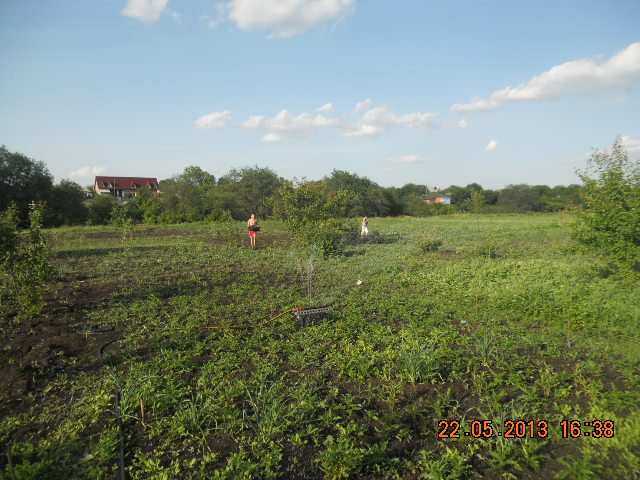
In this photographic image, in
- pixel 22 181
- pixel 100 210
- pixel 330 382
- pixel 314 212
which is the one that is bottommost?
pixel 330 382

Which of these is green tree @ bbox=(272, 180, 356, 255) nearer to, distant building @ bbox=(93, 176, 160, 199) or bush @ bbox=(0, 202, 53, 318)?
bush @ bbox=(0, 202, 53, 318)

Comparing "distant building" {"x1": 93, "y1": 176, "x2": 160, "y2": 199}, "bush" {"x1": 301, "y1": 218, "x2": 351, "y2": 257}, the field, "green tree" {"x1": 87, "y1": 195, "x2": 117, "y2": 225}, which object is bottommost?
the field

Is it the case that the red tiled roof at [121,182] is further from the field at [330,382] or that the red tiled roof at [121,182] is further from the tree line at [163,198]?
A: the field at [330,382]

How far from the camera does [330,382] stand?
4.45 metres

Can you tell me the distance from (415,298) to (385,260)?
4.26 metres

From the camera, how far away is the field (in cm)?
319

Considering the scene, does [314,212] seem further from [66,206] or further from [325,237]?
[66,206]

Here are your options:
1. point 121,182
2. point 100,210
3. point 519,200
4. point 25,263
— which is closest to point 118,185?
point 121,182

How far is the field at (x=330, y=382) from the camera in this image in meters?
3.19

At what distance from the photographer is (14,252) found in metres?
6.67

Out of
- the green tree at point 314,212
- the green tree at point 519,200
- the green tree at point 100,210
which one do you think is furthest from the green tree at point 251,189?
the green tree at point 519,200

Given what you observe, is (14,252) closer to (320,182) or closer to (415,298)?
(415,298)

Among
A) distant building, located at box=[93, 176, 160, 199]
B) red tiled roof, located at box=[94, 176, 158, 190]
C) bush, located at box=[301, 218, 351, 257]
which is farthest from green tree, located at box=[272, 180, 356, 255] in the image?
Result: red tiled roof, located at box=[94, 176, 158, 190]

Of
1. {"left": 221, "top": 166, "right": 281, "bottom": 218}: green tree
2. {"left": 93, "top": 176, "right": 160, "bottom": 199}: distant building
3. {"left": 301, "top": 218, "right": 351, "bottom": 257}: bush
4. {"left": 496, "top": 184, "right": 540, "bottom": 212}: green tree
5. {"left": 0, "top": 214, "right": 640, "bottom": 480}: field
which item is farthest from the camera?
{"left": 93, "top": 176, "right": 160, "bottom": 199}: distant building
